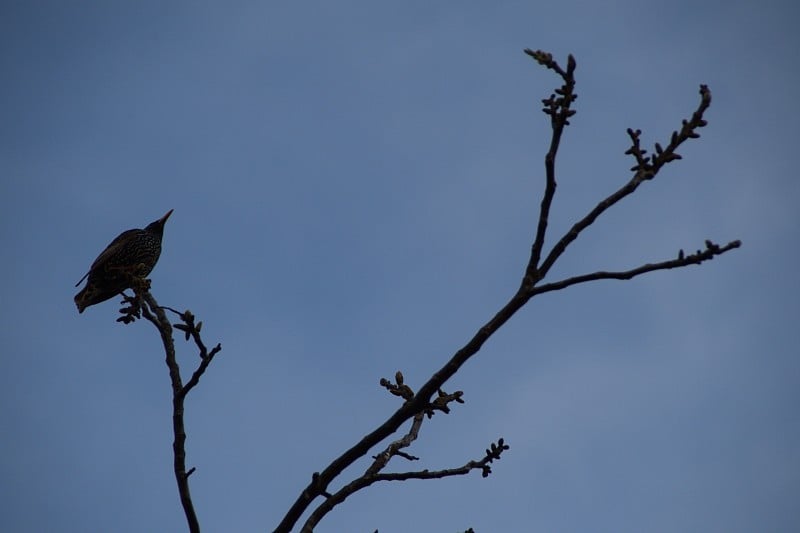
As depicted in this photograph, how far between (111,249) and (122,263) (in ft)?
0.73

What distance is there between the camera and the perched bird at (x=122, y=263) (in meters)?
6.85

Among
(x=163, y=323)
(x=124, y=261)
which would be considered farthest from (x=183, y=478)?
(x=124, y=261)

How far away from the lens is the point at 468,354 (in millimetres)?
3492

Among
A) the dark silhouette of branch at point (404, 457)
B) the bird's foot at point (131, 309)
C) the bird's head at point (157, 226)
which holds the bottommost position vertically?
the dark silhouette of branch at point (404, 457)

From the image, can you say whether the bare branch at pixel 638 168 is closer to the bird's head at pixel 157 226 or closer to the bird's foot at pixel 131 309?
the bird's foot at pixel 131 309

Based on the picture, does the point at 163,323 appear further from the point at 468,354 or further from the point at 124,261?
the point at 124,261

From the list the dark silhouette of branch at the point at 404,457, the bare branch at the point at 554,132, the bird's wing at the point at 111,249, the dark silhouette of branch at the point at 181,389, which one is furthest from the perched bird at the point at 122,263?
the bare branch at the point at 554,132

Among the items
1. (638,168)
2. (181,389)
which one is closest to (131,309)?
(181,389)

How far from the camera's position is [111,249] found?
8.33m

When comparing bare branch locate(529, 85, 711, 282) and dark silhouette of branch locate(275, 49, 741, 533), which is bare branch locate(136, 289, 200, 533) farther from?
bare branch locate(529, 85, 711, 282)

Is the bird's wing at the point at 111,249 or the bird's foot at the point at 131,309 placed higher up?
the bird's wing at the point at 111,249

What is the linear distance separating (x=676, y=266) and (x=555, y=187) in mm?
662

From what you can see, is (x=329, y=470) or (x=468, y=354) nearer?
(x=468, y=354)

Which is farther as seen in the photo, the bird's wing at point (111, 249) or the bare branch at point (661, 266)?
the bird's wing at point (111, 249)
